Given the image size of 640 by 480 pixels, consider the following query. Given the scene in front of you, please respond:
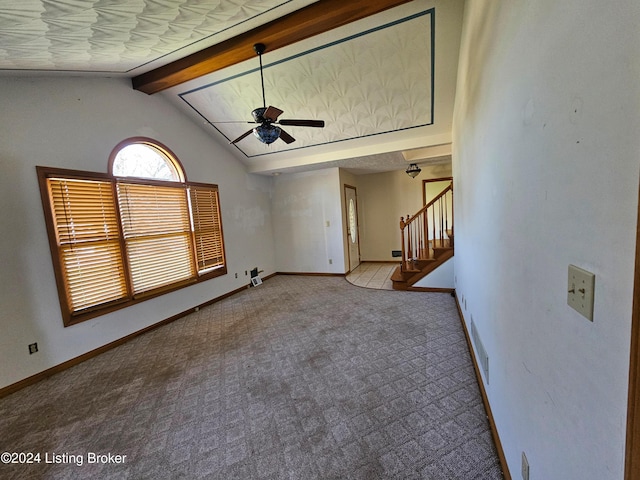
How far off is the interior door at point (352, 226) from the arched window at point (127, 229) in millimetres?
3124

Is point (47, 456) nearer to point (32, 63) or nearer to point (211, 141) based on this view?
point (32, 63)

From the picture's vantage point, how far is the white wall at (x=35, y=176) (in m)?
2.51

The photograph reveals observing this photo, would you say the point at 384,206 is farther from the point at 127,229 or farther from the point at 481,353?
the point at 127,229

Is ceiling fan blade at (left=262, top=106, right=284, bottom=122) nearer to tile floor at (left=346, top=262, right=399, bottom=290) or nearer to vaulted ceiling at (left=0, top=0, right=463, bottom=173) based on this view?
vaulted ceiling at (left=0, top=0, right=463, bottom=173)

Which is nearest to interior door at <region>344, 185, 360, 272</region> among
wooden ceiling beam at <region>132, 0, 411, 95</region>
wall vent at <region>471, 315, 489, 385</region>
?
wooden ceiling beam at <region>132, 0, 411, 95</region>

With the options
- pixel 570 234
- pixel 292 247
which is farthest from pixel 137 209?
pixel 570 234

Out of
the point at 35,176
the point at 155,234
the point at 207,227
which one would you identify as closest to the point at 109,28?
the point at 35,176

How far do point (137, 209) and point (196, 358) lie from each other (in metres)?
2.22

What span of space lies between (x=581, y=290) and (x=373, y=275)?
17.8 feet

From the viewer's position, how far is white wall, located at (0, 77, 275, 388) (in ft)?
8.24

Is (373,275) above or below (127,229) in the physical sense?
below

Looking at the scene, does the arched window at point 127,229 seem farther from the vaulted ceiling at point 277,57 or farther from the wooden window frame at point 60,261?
the vaulted ceiling at point 277,57

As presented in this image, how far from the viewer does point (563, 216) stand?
2.52 ft

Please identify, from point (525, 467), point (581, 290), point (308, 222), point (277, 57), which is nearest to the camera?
point (581, 290)
